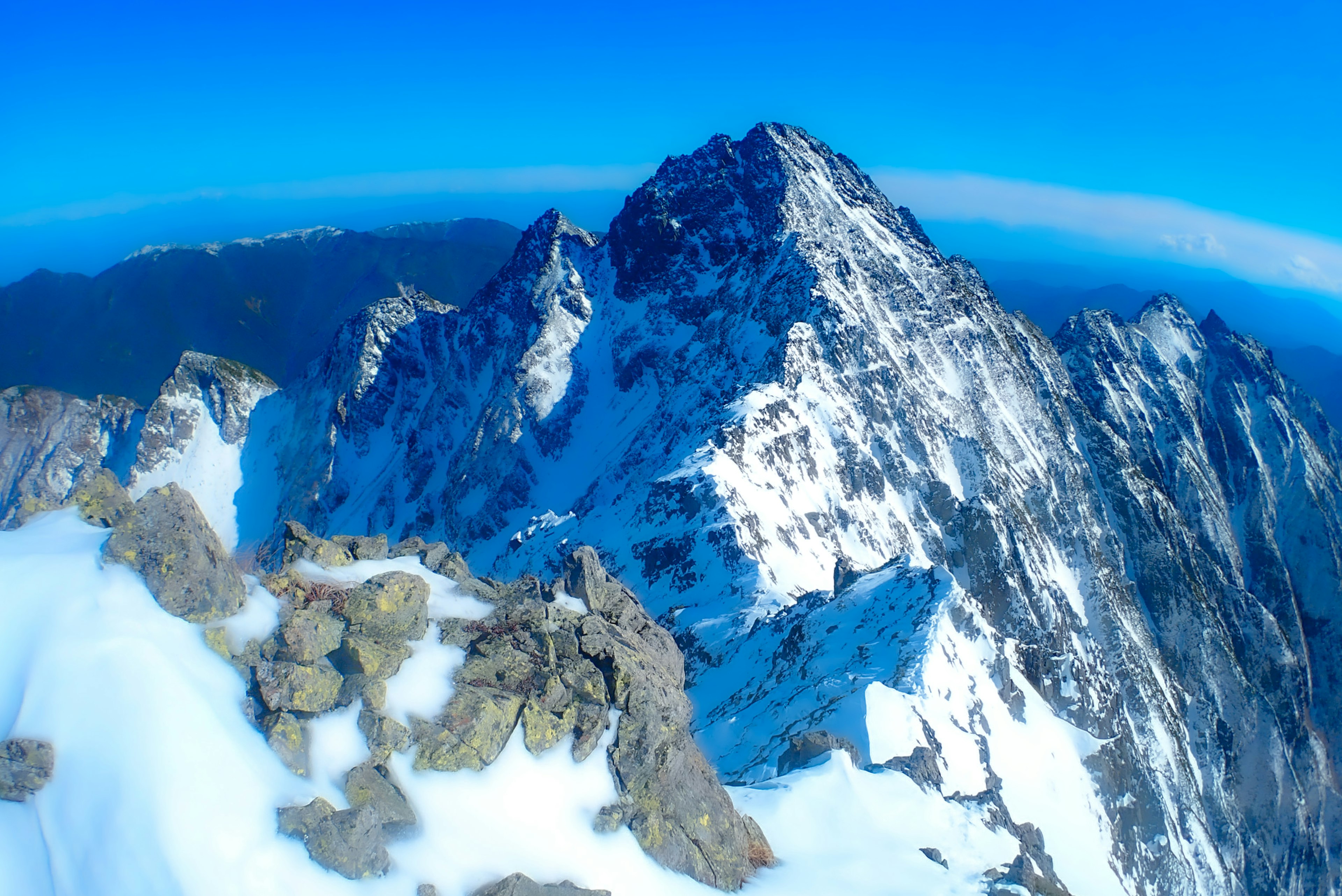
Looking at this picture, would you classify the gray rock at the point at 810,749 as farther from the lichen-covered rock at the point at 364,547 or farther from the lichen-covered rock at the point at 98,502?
the lichen-covered rock at the point at 98,502

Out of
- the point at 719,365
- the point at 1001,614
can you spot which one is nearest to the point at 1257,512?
the point at 1001,614

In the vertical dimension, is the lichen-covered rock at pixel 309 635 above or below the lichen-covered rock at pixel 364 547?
above

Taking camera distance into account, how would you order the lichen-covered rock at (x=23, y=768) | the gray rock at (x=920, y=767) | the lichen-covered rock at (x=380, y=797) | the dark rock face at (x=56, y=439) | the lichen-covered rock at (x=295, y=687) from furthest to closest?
the dark rock face at (x=56, y=439) < the gray rock at (x=920, y=767) < the lichen-covered rock at (x=295, y=687) < the lichen-covered rock at (x=380, y=797) < the lichen-covered rock at (x=23, y=768)

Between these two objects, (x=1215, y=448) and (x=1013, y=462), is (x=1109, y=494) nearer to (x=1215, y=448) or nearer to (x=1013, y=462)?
(x=1013, y=462)

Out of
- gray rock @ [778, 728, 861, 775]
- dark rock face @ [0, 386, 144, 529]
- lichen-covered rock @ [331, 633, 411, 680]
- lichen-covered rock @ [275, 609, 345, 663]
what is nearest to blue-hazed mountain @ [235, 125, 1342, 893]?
gray rock @ [778, 728, 861, 775]

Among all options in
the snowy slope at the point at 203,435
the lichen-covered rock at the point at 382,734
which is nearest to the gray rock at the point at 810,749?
the lichen-covered rock at the point at 382,734
